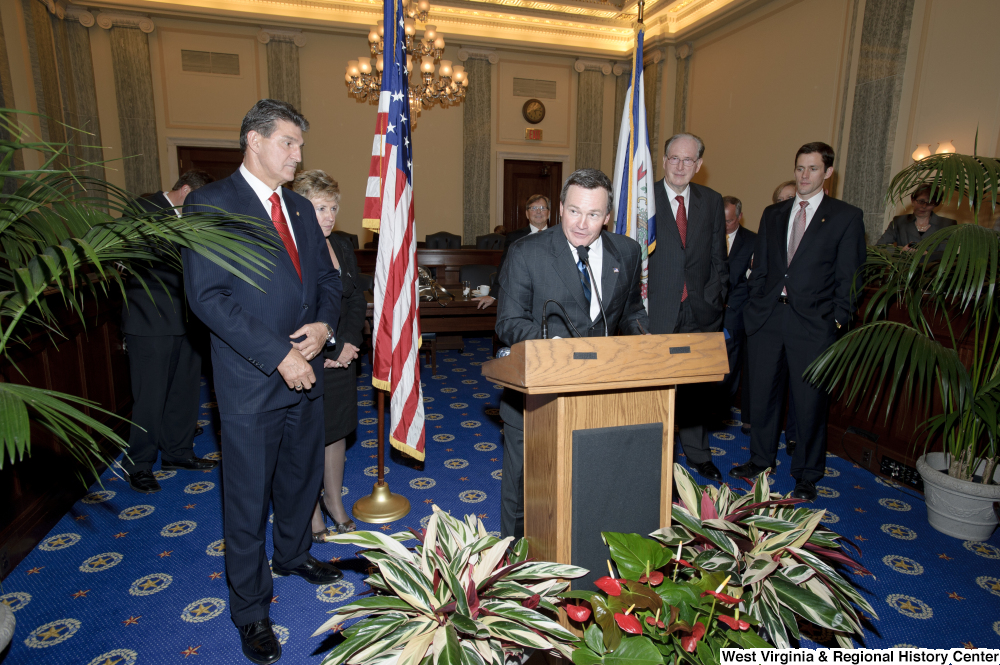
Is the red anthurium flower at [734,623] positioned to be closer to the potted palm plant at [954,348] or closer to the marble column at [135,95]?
the potted palm plant at [954,348]

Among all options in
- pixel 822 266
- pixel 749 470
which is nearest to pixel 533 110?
pixel 822 266

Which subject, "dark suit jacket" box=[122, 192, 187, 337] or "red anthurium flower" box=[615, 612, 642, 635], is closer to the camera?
"red anthurium flower" box=[615, 612, 642, 635]

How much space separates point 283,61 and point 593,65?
5.94m

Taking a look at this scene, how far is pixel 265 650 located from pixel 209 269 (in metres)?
1.29

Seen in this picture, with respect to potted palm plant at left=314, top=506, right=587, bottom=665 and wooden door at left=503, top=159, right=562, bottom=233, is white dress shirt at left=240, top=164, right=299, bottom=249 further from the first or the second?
wooden door at left=503, top=159, right=562, bottom=233

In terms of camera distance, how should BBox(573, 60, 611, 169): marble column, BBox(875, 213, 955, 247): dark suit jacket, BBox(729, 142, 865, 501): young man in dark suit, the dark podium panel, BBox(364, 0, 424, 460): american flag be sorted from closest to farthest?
1. the dark podium panel
2. BBox(364, 0, 424, 460): american flag
3. BBox(729, 142, 865, 501): young man in dark suit
4. BBox(875, 213, 955, 247): dark suit jacket
5. BBox(573, 60, 611, 169): marble column

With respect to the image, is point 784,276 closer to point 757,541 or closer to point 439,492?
point 757,541

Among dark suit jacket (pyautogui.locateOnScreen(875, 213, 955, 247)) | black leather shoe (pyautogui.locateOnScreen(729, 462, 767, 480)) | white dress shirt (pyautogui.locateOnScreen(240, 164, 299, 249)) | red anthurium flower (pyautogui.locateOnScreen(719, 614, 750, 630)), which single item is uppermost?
white dress shirt (pyautogui.locateOnScreen(240, 164, 299, 249))

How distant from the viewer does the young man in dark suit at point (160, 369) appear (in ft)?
10.2

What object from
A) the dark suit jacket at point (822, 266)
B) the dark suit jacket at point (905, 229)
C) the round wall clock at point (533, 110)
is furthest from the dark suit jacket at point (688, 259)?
the round wall clock at point (533, 110)

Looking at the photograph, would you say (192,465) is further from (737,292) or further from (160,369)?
(737,292)

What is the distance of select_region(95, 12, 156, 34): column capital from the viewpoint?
29.8 ft

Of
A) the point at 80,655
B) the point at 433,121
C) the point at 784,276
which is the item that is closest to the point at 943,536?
the point at 784,276

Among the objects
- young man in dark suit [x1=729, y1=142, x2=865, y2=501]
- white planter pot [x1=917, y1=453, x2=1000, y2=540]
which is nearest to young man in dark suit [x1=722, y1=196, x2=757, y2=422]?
young man in dark suit [x1=729, y1=142, x2=865, y2=501]
